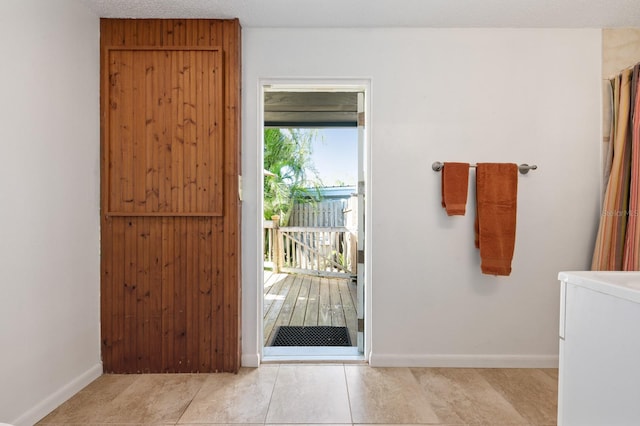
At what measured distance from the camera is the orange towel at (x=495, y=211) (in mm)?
2207

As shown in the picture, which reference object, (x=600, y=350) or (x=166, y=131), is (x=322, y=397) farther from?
(x=166, y=131)

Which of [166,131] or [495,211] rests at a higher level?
[166,131]

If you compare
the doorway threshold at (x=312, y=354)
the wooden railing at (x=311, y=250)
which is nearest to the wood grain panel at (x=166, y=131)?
the doorway threshold at (x=312, y=354)

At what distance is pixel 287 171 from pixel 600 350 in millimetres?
4714

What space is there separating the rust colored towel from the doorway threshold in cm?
122

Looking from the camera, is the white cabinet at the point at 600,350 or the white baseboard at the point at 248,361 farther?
the white baseboard at the point at 248,361

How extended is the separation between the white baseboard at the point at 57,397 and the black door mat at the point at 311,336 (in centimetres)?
119

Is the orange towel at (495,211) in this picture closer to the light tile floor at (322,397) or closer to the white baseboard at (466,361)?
the white baseboard at (466,361)

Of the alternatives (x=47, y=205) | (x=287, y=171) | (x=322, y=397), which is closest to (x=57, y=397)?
(x=47, y=205)

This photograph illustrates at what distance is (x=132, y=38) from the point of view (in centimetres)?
219

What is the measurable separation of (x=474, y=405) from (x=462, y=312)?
0.61 metres

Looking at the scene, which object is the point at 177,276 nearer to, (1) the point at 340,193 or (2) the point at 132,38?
(2) the point at 132,38

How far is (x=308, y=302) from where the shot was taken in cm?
382

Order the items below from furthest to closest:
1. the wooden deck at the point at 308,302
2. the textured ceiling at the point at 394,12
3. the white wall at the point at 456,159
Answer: the wooden deck at the point at 308,302 < the white wall at the point at 456,159 < the textured ceiling at the point at 394,12
